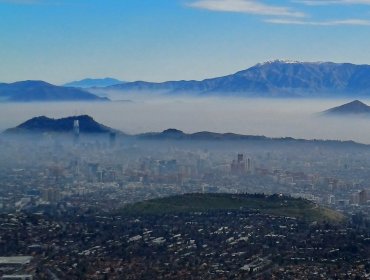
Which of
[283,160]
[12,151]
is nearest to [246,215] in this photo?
[283,160]

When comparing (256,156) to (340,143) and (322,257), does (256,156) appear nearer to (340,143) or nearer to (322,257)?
(340,143)

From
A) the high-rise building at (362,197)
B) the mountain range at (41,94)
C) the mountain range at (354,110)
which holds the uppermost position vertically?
the mountain range at (41,94)

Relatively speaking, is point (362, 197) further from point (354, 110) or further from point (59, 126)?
point (354, 110)

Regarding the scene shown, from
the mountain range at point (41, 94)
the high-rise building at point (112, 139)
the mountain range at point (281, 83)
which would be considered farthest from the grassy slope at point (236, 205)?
the mountain range at point (281, 83)

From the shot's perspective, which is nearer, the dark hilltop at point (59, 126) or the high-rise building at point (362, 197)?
the high-rise building at point (362, 197)

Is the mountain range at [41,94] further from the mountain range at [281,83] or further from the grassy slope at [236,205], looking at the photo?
the grassy slope at [236,205]

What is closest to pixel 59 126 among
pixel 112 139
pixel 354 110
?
pixel 112 139
